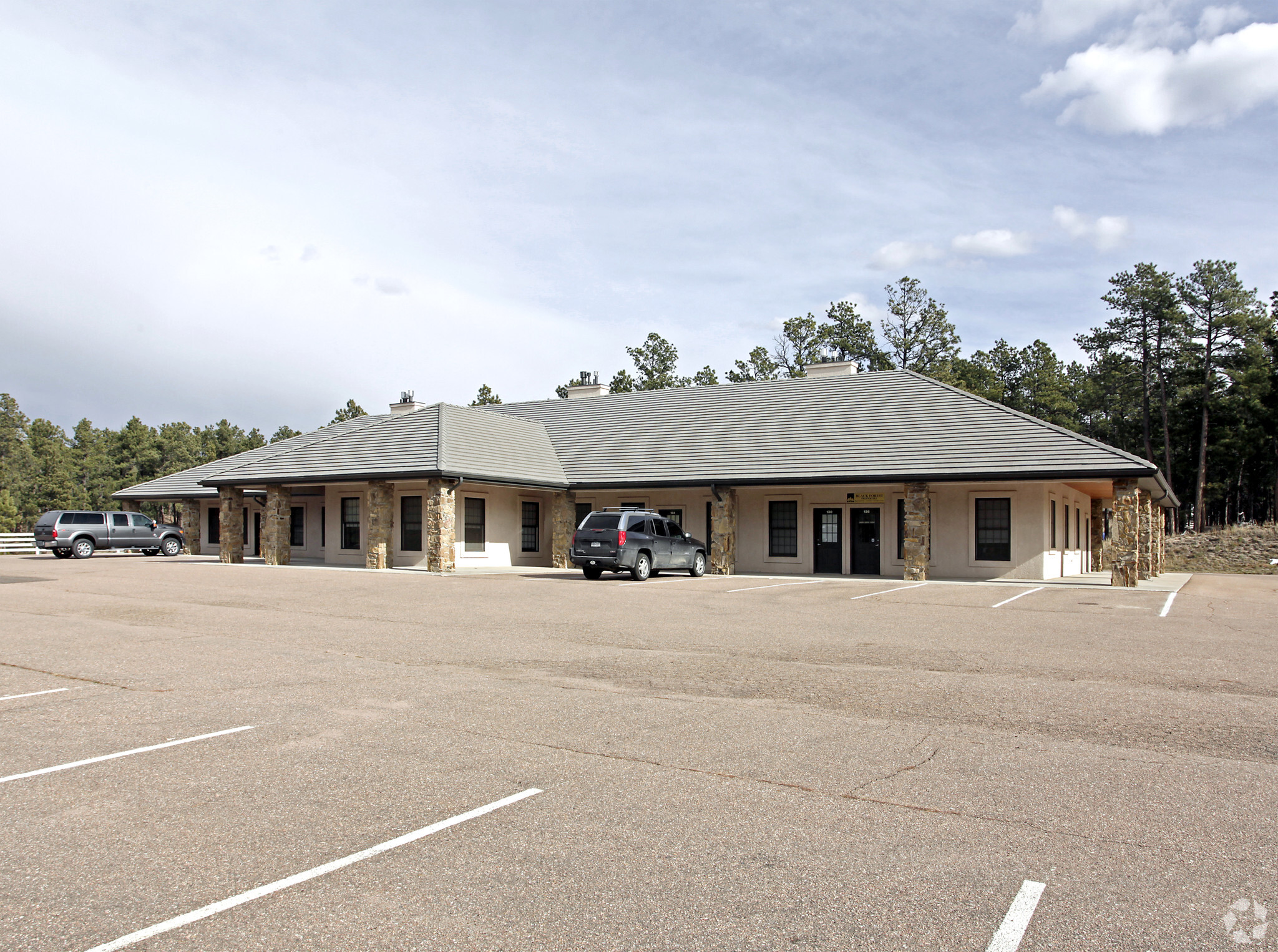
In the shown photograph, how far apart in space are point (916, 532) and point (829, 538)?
12.7 ft

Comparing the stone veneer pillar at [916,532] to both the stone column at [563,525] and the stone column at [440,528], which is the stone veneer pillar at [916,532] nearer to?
the stone column at [563,525]

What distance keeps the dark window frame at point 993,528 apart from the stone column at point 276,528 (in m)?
21.8

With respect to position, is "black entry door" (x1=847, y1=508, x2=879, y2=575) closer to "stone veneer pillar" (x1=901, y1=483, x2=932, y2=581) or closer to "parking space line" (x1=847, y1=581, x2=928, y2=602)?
"stone veneer pillar" (x1=901, y1=483, x2=932, y2=581)

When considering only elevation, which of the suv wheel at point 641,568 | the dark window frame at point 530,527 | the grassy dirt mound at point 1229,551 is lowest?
the grassy dirt mound at point 1229,551

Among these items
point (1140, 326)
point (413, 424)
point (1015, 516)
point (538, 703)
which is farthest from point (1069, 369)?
point (538, 703)

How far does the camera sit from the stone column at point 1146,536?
2820 centimetres

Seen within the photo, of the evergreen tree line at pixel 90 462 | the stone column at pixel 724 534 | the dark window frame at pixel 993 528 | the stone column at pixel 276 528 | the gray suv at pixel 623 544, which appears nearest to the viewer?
the gray suv at pixel 623 544

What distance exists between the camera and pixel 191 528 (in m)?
39.8

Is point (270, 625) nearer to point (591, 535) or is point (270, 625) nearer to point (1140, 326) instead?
point (591, 535)

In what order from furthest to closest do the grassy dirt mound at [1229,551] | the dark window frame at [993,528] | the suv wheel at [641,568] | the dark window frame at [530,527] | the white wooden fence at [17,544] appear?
1. the white wooden fence at [17,544]
2. the grassy dirt mound at [1229,551]
3. the dark window frame at [530,527]
4. the dark window frame at [993,528]
5. the suv wheel at [641,568]

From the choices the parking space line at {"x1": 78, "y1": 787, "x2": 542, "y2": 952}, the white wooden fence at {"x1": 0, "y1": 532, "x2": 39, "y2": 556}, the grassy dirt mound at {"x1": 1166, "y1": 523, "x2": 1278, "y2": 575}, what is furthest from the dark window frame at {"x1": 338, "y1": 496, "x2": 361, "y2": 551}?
the grassy dirt mound at {"x1": 1166, "y1": 523, "x2": 1278, "y2": 575}

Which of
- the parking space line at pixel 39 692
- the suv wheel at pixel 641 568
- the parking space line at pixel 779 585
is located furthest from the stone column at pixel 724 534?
the parking space line at pixel 39 692

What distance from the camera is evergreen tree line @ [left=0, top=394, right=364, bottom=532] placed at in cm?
7250

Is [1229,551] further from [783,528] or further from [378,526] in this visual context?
[378,526]
